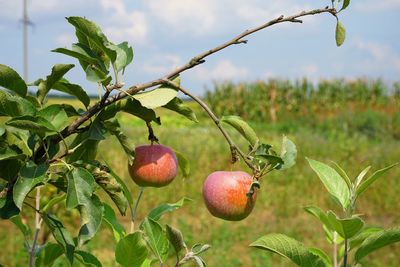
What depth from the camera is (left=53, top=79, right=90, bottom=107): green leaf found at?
0.80 meters

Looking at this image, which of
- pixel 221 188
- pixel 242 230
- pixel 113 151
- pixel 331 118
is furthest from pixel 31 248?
pixel 331 118

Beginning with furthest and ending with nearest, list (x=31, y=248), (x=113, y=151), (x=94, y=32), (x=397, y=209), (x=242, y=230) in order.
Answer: (x=113, y=151), (x=397, y=209), (x=242, y=230), (x=31, y=248), (x=94, y=32)

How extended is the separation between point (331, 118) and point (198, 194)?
232 inches

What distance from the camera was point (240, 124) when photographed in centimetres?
77

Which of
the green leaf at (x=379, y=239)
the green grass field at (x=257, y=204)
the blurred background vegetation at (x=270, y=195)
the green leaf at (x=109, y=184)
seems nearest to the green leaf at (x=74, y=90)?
the green leaf at (x=109, y=184)

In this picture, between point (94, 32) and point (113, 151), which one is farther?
point (113, 151)

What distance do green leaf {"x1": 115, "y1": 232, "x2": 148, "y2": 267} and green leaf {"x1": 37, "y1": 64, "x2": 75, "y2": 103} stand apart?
0.25m

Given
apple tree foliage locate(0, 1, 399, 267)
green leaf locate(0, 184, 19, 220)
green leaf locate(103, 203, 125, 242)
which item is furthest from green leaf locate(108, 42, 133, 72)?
green leaf locate(103, 203, 125, 242)

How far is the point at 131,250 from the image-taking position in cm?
83

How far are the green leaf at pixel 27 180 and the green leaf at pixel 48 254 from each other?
320mm

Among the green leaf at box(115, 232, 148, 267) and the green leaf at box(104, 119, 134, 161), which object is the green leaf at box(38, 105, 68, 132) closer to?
the green leaf at box(104, 119, 134, 161)

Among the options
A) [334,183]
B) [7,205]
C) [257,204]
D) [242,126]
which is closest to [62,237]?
[7,205]

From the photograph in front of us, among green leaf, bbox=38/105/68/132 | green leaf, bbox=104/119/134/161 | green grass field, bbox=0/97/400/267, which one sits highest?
green leaf, bbox=38/105/68/132

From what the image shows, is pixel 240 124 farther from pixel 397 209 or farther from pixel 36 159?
pixel 397 209
